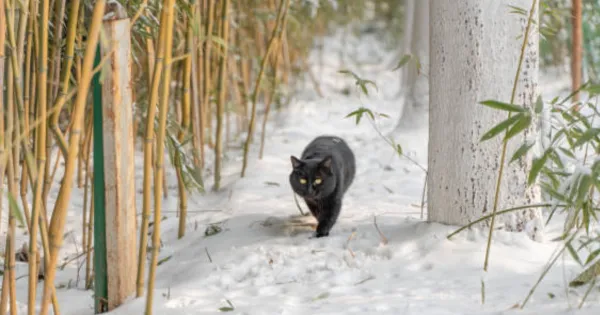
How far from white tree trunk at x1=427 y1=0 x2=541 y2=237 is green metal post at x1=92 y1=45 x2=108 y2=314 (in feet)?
3.19

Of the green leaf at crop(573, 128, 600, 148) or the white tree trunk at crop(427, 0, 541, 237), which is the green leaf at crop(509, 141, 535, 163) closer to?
the green leaf at crop(573, 128, 600, 148)

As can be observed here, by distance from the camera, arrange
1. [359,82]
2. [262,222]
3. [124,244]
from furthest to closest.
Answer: [262,222], [359,82], [124,244]

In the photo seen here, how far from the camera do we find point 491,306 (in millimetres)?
1886

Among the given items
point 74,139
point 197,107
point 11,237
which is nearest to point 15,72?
point 74,139

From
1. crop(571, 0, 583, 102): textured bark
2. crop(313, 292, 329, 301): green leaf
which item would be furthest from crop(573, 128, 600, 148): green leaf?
Answer: crop(571, 0, 583, 102): textured bark

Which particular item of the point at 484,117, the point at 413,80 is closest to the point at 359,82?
the point at 484,117

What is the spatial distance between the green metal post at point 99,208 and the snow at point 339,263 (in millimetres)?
92

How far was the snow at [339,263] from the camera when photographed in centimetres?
196

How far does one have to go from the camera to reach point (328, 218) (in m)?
2.58

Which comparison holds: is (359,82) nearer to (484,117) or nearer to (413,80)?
(484,117)

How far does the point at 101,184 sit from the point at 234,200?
3.63 ft

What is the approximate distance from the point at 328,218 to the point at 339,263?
1.07 feet

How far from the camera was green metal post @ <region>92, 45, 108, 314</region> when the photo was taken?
201cm

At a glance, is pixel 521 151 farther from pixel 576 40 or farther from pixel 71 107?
pixel 576 40
